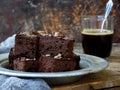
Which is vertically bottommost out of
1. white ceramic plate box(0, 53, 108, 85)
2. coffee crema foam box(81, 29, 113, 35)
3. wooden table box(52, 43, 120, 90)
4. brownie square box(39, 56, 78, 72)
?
wooden table box(52, 43, 120, 90)

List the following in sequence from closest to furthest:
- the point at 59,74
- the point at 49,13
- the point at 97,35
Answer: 1. the point at 59,74
2. the point at 97,35
3. the point at 49,13

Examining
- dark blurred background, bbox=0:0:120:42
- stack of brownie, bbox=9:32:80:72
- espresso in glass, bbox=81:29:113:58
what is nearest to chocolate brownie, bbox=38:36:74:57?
stack of brownie, bbox=9:32:80:72

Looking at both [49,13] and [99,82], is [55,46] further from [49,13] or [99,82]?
[49,13]

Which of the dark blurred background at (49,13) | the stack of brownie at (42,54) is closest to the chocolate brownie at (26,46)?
the stack of brownie at (42,54)

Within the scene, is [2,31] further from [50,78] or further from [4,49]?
[50,78]

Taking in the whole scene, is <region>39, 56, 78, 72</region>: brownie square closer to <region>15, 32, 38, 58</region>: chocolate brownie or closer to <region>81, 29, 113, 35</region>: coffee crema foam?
<region>15, 32, 38, 58</region>: chocolate brownie

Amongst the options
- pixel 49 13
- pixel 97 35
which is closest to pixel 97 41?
pixel 97 35

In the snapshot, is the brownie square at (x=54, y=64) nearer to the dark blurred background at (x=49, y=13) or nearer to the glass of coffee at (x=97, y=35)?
the glass of coffee at (x=97, y=35)
